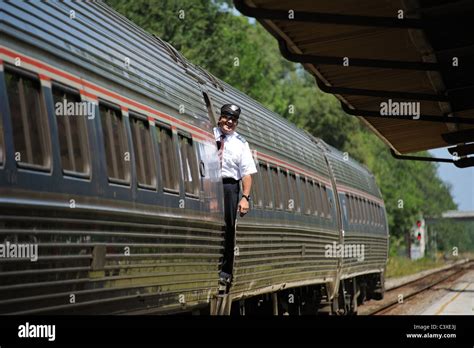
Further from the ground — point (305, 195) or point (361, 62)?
point (361, 62)

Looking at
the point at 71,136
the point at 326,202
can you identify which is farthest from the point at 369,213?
the point at 71,136

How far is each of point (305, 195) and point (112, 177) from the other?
10.2 m

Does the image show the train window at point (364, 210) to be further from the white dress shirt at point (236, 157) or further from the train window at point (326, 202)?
the white dress shirt at point (236, 157)

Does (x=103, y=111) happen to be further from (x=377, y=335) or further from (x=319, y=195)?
(x=319, y=195)

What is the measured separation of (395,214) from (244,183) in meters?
83.5

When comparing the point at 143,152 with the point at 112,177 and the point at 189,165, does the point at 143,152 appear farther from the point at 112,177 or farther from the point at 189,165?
the point at 189,165

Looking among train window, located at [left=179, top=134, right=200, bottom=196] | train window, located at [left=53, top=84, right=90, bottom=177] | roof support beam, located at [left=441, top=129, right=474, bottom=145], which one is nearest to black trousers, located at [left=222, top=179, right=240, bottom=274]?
train window, located at [left=179, top=134, right=200, bottom=196]

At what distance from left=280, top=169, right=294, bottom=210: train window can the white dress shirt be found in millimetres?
4168

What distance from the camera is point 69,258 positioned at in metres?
7.52

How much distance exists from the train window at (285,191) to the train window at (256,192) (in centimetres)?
176

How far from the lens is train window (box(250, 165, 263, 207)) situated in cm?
1395

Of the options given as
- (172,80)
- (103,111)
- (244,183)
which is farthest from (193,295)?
(103,111)

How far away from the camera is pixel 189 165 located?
11.2 m

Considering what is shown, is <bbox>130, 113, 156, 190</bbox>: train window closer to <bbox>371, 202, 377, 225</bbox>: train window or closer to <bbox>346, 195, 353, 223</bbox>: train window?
<bbox>346, 195, 353, 223</bbox>: train window
